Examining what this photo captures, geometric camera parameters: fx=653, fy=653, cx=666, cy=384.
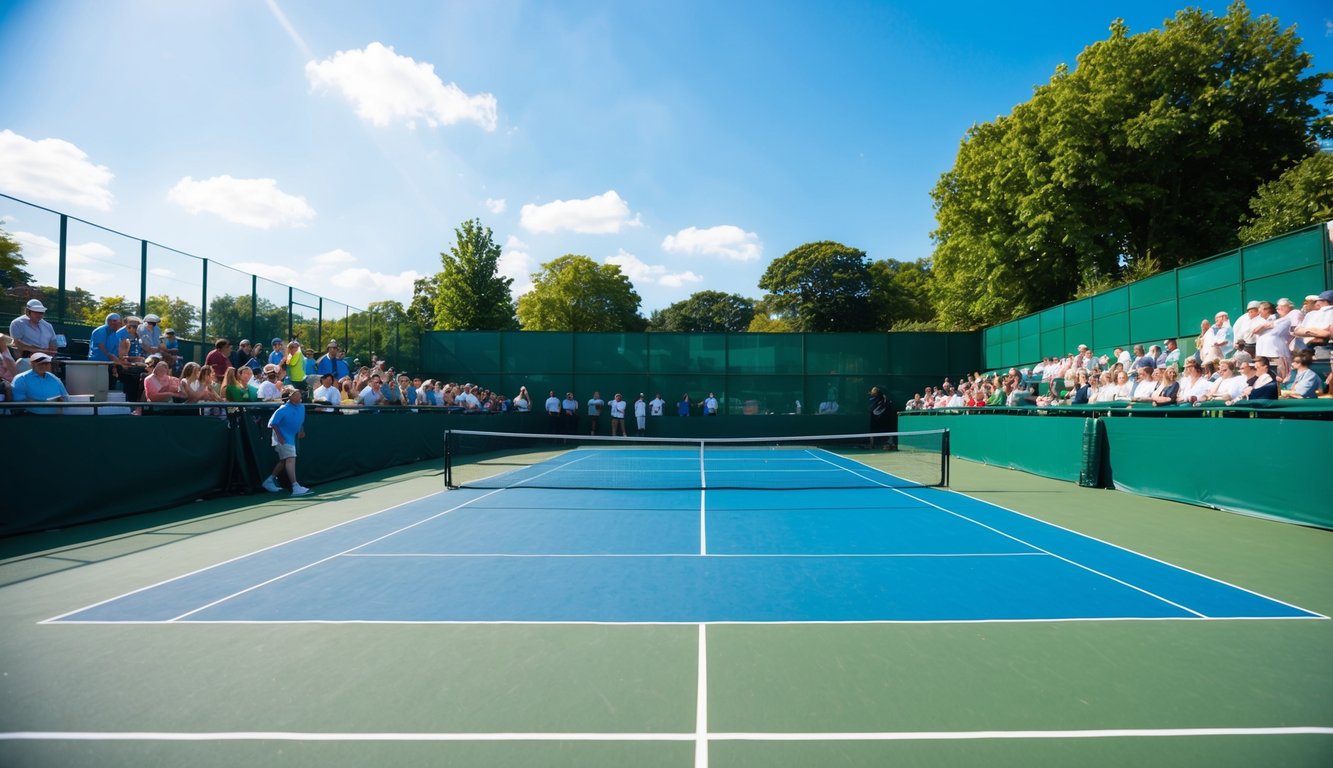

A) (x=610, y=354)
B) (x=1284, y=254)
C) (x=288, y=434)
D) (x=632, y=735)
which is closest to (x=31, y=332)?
(x=288, y=434)

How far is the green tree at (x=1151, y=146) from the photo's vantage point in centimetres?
2397

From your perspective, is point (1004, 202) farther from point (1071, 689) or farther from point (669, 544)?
point (1071, 689)

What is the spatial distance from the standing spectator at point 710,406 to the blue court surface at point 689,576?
1750 cm

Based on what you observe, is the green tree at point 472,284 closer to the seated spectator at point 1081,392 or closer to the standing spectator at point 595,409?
the standing spectator at point 595,409

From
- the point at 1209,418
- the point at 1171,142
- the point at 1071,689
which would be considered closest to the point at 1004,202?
the point at 1171,142

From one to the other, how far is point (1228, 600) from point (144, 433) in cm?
1275

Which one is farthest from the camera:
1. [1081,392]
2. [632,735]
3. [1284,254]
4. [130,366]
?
[1081,392]

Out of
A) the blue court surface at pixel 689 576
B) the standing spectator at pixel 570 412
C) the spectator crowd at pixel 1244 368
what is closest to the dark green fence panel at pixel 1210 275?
the spectator crowd at pixel 1244 368

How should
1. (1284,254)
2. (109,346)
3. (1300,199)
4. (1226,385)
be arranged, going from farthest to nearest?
(1300,199), (1284,254), (109,346), (1226,385)

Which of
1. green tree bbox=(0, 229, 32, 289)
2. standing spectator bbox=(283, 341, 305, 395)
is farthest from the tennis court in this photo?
green tree bbox=(0, 229, 32, 289)

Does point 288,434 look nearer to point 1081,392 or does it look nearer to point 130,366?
point 130,366

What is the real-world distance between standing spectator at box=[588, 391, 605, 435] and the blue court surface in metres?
17.0

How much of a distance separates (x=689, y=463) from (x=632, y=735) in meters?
15.0

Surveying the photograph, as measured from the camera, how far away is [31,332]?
9.75 meters
